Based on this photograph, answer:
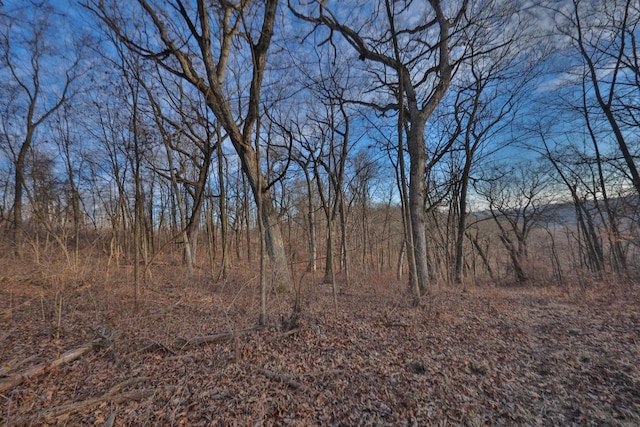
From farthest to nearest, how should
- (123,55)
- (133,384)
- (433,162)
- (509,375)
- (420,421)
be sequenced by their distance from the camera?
1. (433,162)
2. (123,55)
3. (509,375)
4. (133,384)
5. (420,421)

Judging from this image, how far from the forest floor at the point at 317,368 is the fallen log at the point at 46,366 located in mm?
14

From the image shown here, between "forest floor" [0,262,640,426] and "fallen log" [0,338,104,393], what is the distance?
1 cm

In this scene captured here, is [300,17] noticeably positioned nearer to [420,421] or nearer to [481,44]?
[481,44]

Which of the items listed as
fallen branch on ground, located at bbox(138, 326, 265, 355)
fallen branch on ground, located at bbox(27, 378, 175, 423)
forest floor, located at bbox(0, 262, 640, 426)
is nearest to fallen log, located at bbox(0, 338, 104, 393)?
forest floor, located at bbox(0, 262, 640, 426)

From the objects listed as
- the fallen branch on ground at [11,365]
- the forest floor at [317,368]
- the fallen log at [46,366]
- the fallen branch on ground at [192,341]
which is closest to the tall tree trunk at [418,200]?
the forest floor at [317,368]

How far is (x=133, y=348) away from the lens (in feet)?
11.3

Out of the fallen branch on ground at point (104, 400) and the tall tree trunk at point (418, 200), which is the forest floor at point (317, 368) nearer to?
the fallen branch on ground at point (104, 400)

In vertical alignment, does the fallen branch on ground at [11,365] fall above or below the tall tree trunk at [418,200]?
below

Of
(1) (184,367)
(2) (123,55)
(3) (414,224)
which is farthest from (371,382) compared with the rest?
(2) (123,55)

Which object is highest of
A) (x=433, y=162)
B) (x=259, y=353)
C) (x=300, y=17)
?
(x=300, y=17)

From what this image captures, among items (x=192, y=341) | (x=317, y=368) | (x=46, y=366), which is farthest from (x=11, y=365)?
(x=317, y=368)

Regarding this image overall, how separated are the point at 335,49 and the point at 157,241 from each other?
20.7 m

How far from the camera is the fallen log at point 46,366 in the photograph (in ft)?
8.06

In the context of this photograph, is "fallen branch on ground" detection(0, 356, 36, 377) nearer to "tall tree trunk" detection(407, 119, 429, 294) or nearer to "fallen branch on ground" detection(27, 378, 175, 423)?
"fallen branch on ground" detection(27, 378, 175, 423)
